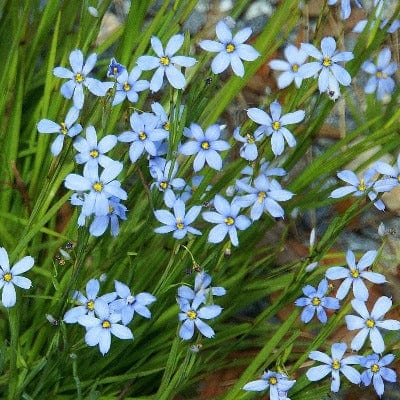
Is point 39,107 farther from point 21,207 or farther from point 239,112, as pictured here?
point 239,112

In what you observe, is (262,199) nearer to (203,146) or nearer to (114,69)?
(203,146)

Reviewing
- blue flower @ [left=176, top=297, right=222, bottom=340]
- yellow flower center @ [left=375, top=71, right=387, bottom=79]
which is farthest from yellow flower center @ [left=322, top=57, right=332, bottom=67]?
yellow flower center @ [left=375, top=71, right=387, bottom=79]

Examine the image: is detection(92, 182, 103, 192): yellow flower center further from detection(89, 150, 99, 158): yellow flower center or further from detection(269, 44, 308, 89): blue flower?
detection(269, 44, 308, 89): blue flower

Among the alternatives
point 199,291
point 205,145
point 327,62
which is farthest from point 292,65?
point 199,291

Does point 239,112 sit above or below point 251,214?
above

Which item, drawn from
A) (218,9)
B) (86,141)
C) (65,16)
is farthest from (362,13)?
(86,141)

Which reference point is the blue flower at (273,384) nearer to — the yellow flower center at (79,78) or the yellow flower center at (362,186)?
the yellow flower center at (362,186)

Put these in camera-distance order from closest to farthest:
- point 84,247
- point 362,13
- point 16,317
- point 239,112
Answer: point 84,247, point 16,317, point 239,112, point 362,13
